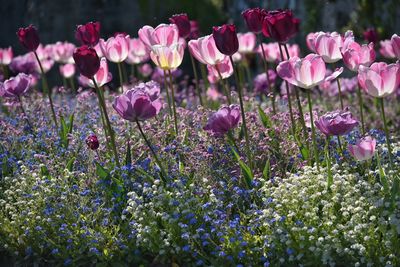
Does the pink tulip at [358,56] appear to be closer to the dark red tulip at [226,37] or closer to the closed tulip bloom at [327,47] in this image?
the closed tulip bloom at [327,47]

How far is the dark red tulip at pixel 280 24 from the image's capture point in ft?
14.3

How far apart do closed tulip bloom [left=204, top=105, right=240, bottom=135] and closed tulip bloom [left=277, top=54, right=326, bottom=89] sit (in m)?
0.31

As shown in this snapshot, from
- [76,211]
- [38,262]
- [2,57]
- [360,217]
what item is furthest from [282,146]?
[2,57]

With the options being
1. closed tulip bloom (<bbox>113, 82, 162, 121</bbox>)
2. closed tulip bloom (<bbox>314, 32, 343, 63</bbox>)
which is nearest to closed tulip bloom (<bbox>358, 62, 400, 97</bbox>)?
closed tulip bloom (<bbox>314, 32, 343, 63</bbox>)

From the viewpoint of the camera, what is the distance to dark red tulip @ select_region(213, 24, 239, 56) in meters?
4.22

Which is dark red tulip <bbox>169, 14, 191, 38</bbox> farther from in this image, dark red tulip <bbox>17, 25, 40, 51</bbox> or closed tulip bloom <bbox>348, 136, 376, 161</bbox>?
closed tulip bloom <bbox>348, 136, 376, 161</bbox>

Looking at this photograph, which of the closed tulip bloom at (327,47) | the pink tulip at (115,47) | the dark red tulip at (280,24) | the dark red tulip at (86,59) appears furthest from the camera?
the pink tulip at (115,47)

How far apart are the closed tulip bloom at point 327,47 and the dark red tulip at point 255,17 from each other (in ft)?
1.21

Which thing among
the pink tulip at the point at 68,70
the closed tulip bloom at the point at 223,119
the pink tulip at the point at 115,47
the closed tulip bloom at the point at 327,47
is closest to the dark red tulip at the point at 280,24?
the closed tulip bloom at the point at 327,47

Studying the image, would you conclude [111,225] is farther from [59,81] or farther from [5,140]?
[59,81]

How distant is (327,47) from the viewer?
4.50 meters

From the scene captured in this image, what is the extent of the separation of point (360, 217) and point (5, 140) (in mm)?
2498

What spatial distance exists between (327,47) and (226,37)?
0.63 m

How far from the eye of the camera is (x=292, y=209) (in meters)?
4.10
